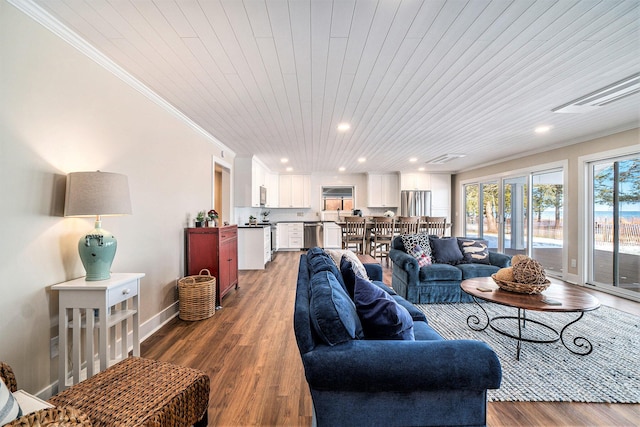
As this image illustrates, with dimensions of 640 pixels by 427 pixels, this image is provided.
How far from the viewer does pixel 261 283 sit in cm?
454

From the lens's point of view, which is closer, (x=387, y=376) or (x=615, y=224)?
(x=387, y=376)

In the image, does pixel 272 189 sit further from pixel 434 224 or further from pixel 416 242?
pixel 416 242

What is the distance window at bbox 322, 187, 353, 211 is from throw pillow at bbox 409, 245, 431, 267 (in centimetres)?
489

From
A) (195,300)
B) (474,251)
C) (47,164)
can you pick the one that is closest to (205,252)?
(195,300)

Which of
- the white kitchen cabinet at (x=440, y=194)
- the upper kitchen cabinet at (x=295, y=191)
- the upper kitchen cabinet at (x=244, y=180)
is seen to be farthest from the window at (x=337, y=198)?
the upper kitchen cabinet at (x=244, y=180)

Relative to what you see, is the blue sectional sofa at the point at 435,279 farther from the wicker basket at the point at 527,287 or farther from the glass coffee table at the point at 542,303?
the wicker basket at the point at 527,287

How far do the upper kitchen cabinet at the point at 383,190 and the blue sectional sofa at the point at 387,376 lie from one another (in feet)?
23.4

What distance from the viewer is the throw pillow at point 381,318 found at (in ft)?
4.32

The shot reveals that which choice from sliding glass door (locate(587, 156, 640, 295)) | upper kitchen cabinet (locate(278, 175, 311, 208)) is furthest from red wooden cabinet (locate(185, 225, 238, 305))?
sliding glass door (locate(587, 156, 640, 295))

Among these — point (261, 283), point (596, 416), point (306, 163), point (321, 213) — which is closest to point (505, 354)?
point (596, 416)

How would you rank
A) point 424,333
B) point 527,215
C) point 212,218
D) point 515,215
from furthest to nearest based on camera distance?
point 515,215
point 527,215
point 212,218
point 424,333

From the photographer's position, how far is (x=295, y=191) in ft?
27.3

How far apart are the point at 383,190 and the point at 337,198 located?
149 cm

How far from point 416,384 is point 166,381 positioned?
1.23 metres
